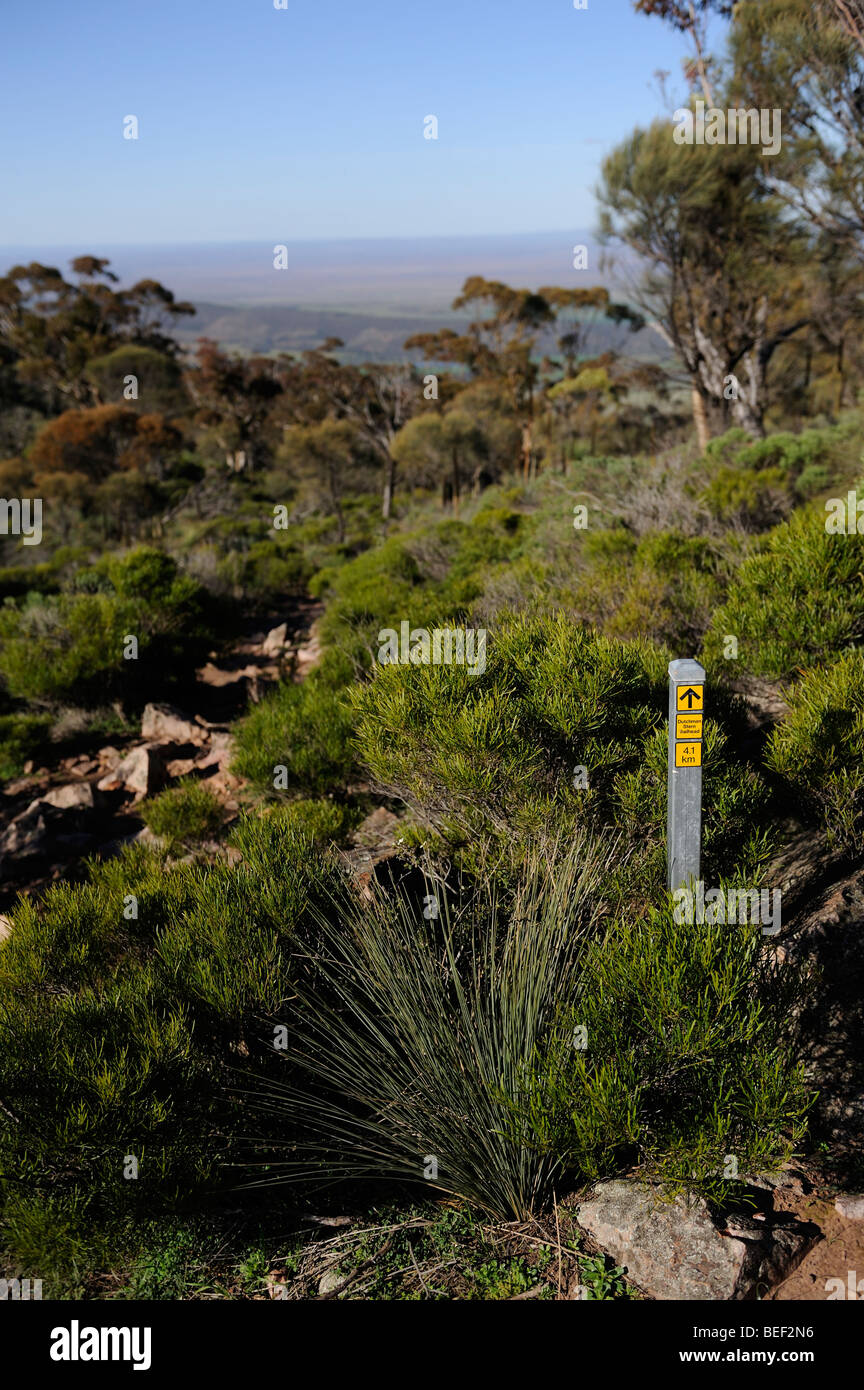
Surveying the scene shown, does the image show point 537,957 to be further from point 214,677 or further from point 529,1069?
point 214,677

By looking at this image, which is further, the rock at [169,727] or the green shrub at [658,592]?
the rock at [169,727]

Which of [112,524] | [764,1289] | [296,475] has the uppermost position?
[296,475]

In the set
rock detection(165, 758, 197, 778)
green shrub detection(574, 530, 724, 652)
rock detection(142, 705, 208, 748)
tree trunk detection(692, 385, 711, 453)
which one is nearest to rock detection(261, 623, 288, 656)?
rock detection(142, 705, 208, 748)

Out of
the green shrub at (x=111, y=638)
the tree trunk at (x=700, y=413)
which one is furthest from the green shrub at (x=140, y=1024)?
the tree trunk at (x=700, y=413)

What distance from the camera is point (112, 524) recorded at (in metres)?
22.2

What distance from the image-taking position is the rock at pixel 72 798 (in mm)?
6777

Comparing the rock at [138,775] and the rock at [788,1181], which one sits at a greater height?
the rock at [138,775]

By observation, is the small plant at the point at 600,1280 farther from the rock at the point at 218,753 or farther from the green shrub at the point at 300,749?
the rock at the point at 218,753

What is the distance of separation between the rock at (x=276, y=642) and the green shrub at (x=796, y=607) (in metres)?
6.68

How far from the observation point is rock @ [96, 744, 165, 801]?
7074 millimetres

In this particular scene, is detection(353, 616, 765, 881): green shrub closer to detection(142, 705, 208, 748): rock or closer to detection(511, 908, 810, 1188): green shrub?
detection(511, 908, 810, 1188): green shrub
